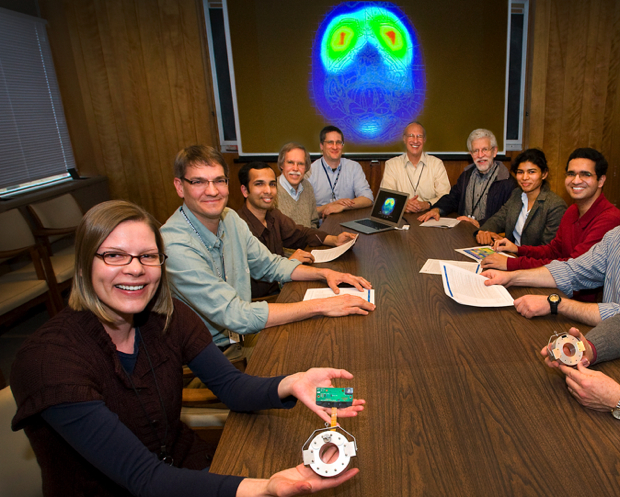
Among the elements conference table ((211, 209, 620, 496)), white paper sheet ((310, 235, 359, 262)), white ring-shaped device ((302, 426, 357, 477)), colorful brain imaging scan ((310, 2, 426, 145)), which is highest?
colorful brain imaging scan ((310, 2, 426, 145))

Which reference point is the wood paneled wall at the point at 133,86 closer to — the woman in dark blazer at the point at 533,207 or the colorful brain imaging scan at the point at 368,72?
the colorful brain imaging scan at the point at 368,72

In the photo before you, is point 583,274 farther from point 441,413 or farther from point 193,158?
point 193,158

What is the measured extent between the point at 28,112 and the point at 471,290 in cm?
491

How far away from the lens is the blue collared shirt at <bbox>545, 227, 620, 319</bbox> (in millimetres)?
1775

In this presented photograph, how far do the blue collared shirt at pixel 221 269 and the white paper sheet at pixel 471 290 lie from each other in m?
0.76

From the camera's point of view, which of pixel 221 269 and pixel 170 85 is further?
pixel 170 85

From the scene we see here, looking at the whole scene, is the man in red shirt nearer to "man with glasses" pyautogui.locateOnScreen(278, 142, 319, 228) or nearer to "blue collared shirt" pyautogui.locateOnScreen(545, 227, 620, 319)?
"blue collared shirt" pyautogui.locateOnScreen(545, 227, 620, 319)

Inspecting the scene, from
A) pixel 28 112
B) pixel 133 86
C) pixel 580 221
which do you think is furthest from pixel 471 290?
pixel 28 112

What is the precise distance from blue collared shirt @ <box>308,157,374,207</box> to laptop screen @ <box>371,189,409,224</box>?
3.12 ft

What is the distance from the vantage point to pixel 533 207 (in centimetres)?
283

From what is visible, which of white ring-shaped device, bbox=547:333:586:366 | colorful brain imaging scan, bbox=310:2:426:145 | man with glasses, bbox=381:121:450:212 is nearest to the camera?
white ring-shaped device, bbox=547:333:586:366

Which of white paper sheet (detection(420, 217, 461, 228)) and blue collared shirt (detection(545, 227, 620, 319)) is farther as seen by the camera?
white paper sheet (detection(420, 217, 461, 228))

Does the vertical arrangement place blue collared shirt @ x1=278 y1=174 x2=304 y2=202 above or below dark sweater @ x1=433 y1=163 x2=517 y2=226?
above

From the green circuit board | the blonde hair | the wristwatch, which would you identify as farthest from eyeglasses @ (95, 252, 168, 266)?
the wristwatch
